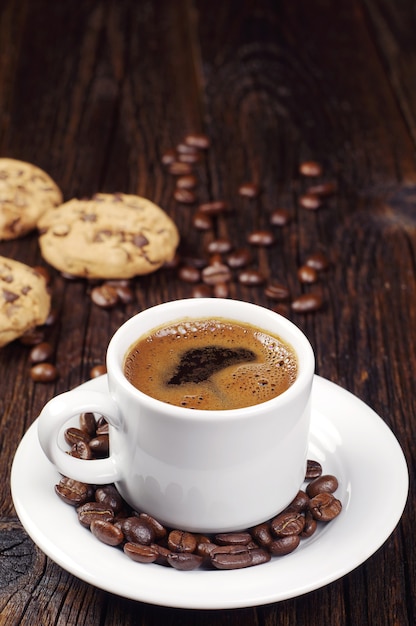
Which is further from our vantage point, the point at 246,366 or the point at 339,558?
the point at 246,366

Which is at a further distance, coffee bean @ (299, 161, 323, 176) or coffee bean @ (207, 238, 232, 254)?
coffee bean @ (299, 161, 323, 176)

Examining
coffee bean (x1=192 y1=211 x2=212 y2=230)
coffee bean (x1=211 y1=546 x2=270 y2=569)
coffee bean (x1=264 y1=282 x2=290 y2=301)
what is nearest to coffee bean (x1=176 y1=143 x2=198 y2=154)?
coffee bean (x1=192 y1=211 x2=212 y2=230)

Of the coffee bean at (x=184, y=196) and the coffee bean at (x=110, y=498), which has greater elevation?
the coffee bean at (x=110, y=498)

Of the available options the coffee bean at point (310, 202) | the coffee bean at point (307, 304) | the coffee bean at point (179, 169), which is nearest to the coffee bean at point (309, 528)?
the coffee bean at point (307, 304)

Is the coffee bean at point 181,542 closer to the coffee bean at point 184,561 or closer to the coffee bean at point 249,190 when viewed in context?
the coffee bean at point 184,561

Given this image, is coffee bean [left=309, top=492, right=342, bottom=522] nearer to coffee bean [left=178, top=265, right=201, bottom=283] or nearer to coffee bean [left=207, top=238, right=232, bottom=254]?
coffee bean [left=178, top=265, right=201, bottom=283]

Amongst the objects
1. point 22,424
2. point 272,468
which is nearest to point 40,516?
point 272,468

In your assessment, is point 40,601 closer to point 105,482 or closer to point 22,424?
point 105,482
